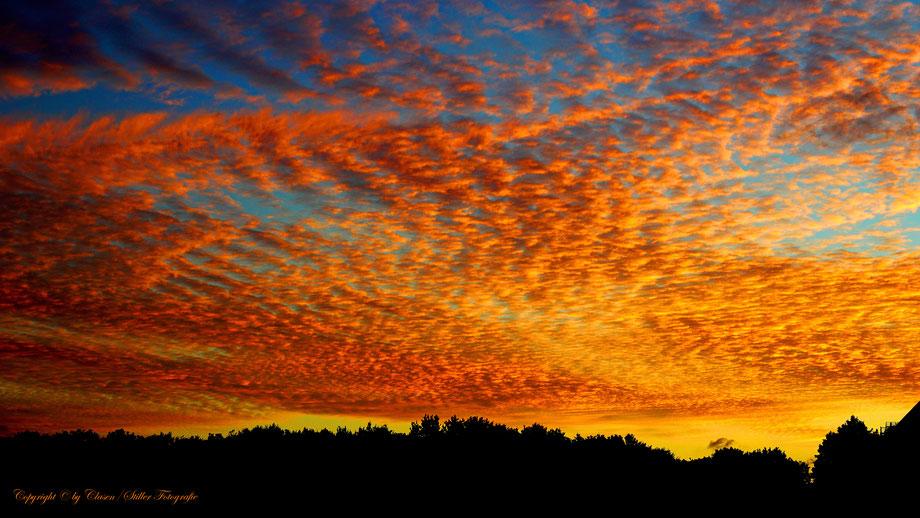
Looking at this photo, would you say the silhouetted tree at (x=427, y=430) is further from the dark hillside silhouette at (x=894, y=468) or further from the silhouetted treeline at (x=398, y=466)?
the dark hillside silhouette at (x=894, y=468)

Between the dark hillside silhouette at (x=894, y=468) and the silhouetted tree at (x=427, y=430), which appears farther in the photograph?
the silhouetted tree at (x=427, y=430)

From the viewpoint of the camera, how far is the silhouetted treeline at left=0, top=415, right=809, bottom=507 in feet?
250

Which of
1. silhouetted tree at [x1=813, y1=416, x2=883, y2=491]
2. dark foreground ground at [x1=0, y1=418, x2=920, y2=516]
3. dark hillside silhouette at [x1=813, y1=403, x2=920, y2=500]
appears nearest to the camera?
dark hillside silhouette at [x1=813, y1=403, x2=920, y2=500]

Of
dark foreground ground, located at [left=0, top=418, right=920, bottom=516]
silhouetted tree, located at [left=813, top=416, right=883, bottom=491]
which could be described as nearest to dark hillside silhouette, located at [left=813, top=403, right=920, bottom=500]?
silhouetted tree, located at [left=813, top=416, right=883, bottom=491]

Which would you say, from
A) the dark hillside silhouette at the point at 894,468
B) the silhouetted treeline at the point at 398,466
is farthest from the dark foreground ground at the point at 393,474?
the dark hillside silhouette at the point at 894,468

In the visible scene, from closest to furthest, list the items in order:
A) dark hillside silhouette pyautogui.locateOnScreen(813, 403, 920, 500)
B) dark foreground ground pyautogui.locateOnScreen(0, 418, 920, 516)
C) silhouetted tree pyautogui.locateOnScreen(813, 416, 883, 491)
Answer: dark hillside silhouette pyautogui.locateOnScreen(813, 403, 920, 500), silhouetted tree pyautogui.locateOnScreen(813, 416, 883, 491), dark foreground ground pyautogui.locateOnScreen(0, 418, 920, 516)

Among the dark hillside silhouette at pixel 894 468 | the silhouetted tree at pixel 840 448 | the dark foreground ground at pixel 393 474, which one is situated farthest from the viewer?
the dark foreground ground at pixel 393 474

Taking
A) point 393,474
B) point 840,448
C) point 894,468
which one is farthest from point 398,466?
point 894,468

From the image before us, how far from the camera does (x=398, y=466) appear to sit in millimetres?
80312

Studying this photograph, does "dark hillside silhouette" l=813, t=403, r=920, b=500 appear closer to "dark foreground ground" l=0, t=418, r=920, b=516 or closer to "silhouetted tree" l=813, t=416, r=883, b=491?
"silhouetted tree" l=813, t=416, r=883, b=491

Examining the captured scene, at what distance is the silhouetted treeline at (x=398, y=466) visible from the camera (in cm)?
7606

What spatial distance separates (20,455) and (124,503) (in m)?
29.4

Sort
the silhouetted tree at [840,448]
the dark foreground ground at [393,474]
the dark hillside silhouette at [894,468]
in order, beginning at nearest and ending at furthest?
the dark hillside silhouette at [894,468] < the silhouetted tree at [840,448] < the dark foreground ground at [393,474]

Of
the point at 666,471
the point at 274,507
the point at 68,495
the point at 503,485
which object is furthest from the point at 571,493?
the point at 68,495
